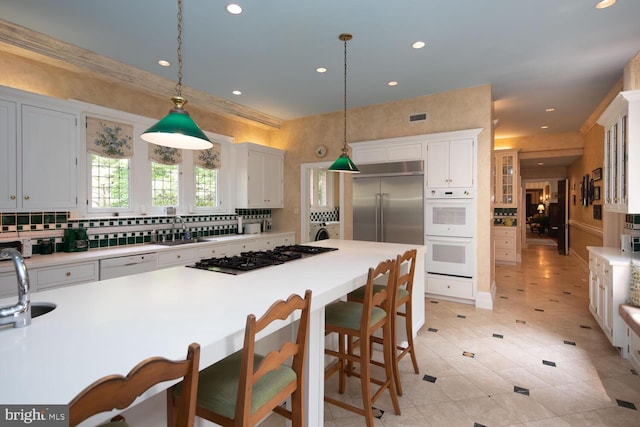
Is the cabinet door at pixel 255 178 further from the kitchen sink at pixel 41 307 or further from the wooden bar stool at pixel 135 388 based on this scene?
the wooden bar stool at pixel 135 388

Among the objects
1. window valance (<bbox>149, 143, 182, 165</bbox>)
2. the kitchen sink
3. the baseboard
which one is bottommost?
the baseboard

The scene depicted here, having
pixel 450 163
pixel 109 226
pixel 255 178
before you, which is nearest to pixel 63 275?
pixel 109 226

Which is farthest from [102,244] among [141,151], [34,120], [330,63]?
[330,63]

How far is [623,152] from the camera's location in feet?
10.6

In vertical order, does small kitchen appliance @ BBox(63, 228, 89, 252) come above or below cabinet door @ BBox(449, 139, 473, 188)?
below

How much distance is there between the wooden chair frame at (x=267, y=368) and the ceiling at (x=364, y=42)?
8.19ft

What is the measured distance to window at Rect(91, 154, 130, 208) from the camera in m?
3.73

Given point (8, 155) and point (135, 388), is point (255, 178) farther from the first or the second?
point (135, 388)

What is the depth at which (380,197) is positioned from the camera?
16.6ft

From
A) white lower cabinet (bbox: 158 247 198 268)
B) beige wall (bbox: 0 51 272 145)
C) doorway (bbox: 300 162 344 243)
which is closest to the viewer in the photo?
beige wall (bbox: 0 51 272 145)

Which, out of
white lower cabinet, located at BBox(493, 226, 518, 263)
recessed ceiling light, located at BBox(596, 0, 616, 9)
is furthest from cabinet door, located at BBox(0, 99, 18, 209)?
white lower cabinet, located at BBox(493, 226, 518, 263)

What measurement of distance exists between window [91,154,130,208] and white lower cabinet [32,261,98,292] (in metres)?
0.89

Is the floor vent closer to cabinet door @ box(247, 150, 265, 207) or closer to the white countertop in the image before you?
cabinet door @ box(247, 150, 265, 207)

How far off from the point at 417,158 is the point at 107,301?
4.27 metres
